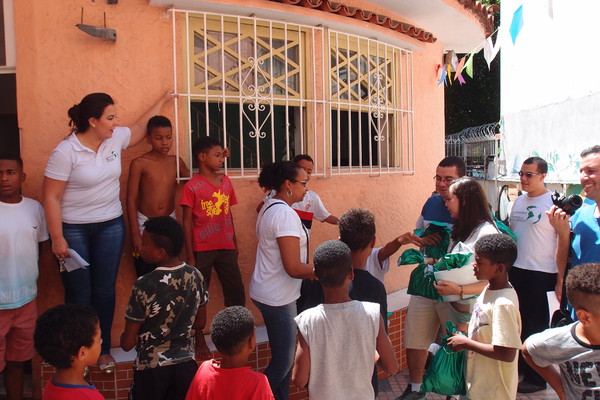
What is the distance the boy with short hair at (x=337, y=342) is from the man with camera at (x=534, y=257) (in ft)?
6.77

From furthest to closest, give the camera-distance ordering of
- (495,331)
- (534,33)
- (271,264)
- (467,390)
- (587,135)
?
1. (534,33)
2. (587,135)
3. (271,264)
4. (467,390)
5. (495,331)

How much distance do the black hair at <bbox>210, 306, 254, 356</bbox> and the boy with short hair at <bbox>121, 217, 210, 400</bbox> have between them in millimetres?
469

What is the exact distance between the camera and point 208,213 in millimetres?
3553

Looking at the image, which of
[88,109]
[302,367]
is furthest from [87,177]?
[302,367]

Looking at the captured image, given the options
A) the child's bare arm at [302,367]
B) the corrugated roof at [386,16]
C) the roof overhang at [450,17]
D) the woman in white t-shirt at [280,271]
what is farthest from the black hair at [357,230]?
the roof overhang at [450,17]

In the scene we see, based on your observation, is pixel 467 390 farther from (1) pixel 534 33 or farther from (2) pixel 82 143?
(1) pixel 534 33

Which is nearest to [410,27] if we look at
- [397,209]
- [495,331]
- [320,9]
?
[320,9]

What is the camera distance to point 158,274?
8.07 feet

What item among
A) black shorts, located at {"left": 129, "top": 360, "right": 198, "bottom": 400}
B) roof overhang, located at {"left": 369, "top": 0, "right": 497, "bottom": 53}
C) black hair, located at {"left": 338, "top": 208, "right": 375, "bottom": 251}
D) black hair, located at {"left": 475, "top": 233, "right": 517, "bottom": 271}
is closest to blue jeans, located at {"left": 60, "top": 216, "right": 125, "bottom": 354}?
black shorts, located at {"left": 129, "top": 360, "right": 198, "bottom": 400}

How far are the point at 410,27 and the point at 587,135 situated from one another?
3.55 metres

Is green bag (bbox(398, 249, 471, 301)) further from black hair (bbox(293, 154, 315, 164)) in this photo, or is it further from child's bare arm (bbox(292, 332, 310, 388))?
black hair (bbox(293, 154, 315, 164))

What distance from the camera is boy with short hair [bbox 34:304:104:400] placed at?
1.92 meters

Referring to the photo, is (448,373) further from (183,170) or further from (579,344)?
(183,170)

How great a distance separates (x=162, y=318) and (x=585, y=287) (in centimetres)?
181
